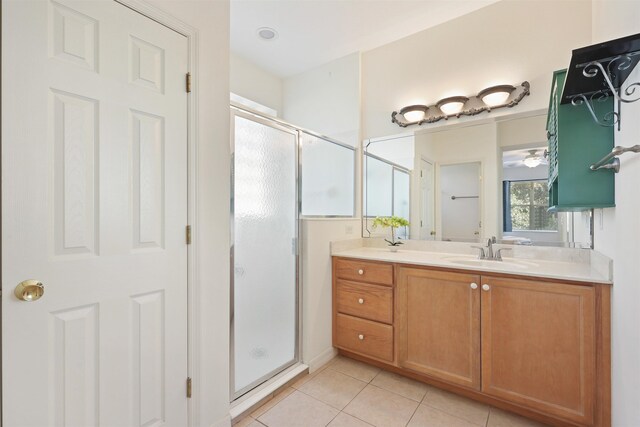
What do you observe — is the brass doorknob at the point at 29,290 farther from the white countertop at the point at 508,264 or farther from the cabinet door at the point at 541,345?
the cabinet door at the point at 541,345

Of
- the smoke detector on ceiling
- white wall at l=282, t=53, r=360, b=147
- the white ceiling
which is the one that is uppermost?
the white ceiling

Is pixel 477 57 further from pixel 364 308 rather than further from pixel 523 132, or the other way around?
pixel 364 308

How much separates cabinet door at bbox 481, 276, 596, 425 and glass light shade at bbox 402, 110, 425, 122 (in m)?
1.51

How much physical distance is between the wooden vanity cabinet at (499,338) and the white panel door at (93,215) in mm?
1434

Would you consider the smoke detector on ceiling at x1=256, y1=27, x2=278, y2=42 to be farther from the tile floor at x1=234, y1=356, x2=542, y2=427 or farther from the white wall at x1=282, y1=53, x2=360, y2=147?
the tile floor at x1=234, y1=356, x2=542, y2=427

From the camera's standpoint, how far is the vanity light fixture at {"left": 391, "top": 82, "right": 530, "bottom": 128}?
2199mm

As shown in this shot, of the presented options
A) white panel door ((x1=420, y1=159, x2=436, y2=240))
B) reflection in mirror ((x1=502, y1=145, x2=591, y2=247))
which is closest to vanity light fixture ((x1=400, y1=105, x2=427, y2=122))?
white panel door ((x1=420, y1=159, x2=436, y2=240))

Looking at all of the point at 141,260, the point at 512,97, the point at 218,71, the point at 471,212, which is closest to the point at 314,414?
the point at 141,260

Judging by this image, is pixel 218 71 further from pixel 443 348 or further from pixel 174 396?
pixel 443 348

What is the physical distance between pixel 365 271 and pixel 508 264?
0.99 meters

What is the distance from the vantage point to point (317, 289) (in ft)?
7.76

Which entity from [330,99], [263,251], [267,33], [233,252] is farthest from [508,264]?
[267,33]

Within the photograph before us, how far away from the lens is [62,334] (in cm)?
110

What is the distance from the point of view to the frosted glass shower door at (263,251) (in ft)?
5.94
